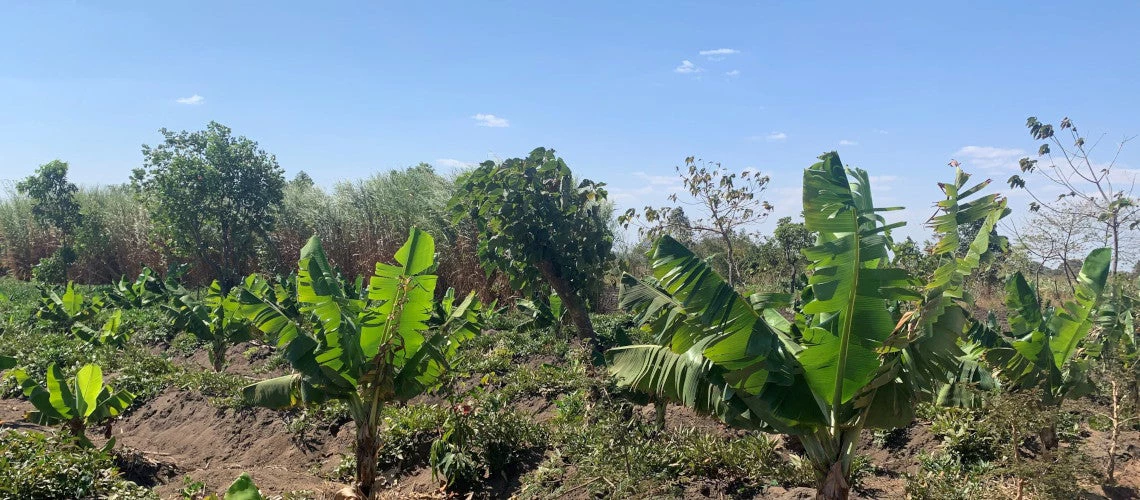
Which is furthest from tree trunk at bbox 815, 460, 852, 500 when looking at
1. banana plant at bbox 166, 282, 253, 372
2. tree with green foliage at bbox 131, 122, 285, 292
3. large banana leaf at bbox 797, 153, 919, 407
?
tree with green foliage at bbox 131, 122, 285, 292

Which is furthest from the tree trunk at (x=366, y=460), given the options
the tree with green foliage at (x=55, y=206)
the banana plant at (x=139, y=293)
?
the tree with green foliage at (x=55, y=206)

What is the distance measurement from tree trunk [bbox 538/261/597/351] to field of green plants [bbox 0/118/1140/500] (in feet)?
0.16

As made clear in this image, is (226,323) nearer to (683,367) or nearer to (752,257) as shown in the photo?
(683,367)

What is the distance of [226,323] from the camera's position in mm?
10586

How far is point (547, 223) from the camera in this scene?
1018 cm

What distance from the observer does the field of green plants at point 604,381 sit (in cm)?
429

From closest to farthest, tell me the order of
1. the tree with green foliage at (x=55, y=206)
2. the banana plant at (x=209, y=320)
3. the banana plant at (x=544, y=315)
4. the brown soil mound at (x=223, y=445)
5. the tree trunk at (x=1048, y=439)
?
the tree trunk at (x=1048, y=439) → the brown soil mound at (x=223, y=445) → the banana plant at (x=209, y=320) → the banana plant at (x=544, y=315) → the tree with green foliage at (x=55, y=206)

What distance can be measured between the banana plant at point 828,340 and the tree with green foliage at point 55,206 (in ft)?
94.3

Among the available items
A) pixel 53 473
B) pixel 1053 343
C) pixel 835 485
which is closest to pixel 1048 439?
pixel 1053 343

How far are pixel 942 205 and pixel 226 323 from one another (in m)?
9.94

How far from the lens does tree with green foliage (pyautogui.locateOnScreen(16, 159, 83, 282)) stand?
25.4m

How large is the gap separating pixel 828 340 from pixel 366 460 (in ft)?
13.5

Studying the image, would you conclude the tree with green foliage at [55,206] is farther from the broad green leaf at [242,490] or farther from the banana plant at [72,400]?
the broad green leaf at [242,490]

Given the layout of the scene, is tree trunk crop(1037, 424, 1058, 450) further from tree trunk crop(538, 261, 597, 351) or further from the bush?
the bush
